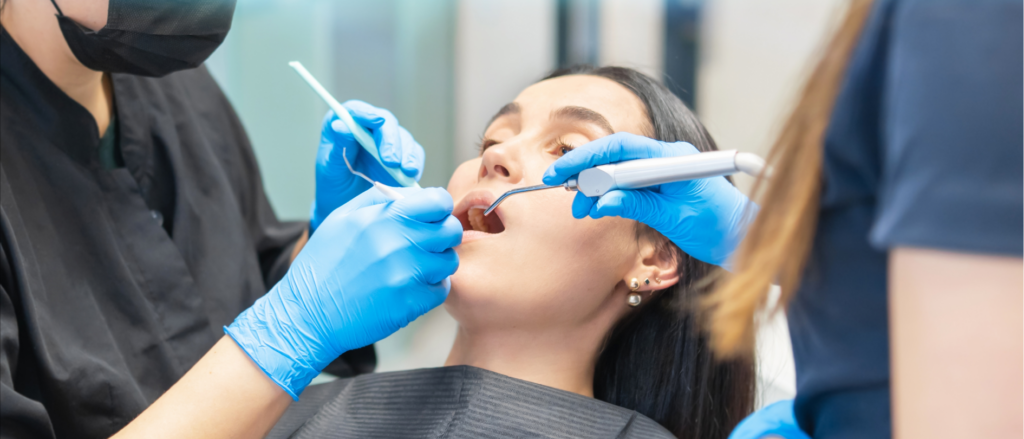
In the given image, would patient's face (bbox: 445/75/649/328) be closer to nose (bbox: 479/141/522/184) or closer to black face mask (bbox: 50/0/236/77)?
nose (bbox: 479/141/522/184)

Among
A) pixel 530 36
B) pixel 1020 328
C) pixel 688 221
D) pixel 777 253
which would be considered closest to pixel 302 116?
pixel 530 36

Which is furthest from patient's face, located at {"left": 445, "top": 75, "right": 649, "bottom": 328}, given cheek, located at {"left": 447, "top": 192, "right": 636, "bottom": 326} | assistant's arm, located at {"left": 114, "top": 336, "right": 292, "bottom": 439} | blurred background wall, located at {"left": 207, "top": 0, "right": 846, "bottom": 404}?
blurred background wall, located at {"left": 207, "top": 0, "right": 846, "bottom": 404}

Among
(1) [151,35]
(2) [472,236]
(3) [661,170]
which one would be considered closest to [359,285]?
(2) [472,236]

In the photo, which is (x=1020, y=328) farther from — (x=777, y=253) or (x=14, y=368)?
(x=14, y=368)

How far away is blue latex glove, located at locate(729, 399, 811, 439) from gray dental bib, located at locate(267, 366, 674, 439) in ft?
1.15

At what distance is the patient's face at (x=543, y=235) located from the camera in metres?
1.10

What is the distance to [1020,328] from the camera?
0.42 meters

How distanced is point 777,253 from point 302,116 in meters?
2.30

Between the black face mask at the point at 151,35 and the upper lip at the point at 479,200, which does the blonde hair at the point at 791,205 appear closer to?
the upper lip at the point at 479,200

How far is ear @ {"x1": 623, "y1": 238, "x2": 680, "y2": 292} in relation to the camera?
1191 mm

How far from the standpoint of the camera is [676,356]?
128 cm

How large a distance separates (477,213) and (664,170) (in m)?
0.53

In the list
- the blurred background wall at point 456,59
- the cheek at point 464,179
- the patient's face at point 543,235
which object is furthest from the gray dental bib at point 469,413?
the blurred background wall at point 456,59

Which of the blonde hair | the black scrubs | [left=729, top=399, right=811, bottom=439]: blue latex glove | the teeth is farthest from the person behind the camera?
the teeth
